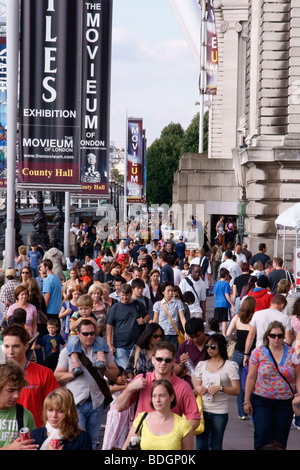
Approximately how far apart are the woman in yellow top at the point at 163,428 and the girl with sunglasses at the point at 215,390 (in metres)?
1.77

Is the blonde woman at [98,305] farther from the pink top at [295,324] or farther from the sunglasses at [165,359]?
the sunglasses at [165,359]

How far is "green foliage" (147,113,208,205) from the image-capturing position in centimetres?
11612

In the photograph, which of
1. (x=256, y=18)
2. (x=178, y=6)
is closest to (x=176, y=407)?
(x=256, y=18)

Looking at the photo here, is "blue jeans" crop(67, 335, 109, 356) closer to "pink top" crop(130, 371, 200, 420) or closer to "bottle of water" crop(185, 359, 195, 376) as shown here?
"bottle of water" crop(185, 359, 195, 376)

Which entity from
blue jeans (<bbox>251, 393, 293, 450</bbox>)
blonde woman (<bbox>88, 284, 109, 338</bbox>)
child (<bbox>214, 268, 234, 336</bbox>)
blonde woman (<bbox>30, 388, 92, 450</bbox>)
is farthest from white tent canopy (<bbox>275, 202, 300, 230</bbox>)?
blonde woman (<bbox>30, 388, 92, 450</bbox>)

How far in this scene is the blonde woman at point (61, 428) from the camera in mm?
6031

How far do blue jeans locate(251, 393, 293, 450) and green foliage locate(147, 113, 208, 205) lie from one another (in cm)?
10564

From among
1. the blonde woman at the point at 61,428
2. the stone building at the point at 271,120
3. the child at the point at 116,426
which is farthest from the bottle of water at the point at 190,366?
the stone building at the point at 271,120

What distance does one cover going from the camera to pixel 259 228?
86.9 ft

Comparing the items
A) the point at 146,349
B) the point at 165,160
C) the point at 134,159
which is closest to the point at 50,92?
Result: the point at 146,349

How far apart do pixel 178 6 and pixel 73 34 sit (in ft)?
131

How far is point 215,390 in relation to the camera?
8.21 m

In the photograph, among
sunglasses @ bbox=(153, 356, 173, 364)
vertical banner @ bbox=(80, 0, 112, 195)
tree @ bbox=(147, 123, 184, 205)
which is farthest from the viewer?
tree @ bbox=(147, 123, 184, 205)
